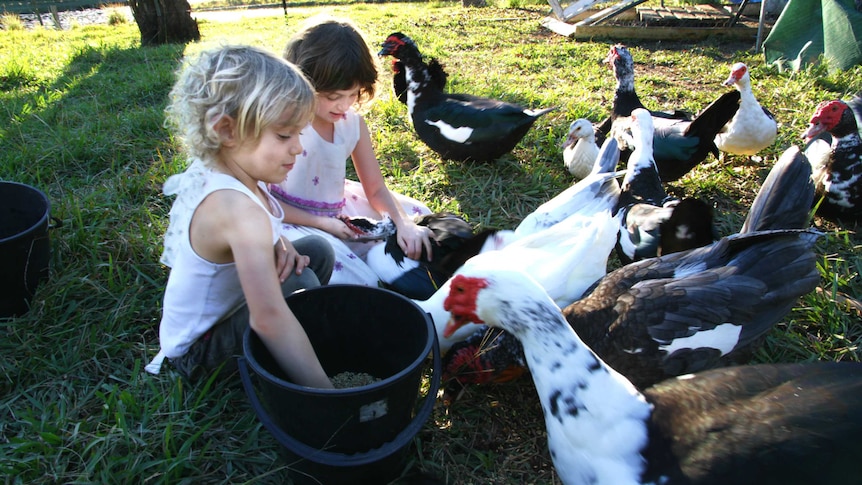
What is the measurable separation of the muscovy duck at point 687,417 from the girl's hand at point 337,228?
3.47 ft

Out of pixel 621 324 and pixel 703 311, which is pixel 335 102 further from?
pixel 703 311

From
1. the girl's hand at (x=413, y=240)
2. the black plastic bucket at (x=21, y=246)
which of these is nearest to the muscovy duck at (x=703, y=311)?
the girl's hand at (x=413, y=240)

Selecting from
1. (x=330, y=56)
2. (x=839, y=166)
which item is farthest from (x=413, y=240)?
(x=839, y=166)

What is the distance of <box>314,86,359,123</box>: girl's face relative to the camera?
6.76 feet

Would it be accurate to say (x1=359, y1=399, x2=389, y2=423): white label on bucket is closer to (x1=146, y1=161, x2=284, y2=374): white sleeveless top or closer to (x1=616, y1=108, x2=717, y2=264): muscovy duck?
(x1=146, y1=161, x2=284, y2=374): white sleeveless top

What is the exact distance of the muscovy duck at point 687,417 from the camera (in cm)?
121

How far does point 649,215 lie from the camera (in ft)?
8.09

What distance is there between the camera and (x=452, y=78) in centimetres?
512

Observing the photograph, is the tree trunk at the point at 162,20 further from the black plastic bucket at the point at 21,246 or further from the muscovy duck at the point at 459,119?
the black plastic bucket at the point at 21,246

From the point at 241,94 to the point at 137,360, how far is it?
1063mm

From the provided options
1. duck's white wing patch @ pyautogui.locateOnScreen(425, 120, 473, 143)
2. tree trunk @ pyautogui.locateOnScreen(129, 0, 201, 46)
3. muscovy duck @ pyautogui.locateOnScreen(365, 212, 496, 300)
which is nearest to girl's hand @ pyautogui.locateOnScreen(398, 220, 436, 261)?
muscovy duck @ pyautogui.locateOnScreen(365, 212, 496, 300)

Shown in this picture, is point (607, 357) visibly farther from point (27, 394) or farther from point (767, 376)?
Result: point (27, 394)

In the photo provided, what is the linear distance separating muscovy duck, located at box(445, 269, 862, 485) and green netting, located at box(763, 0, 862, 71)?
188 inches

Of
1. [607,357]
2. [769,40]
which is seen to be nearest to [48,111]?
[607,357]
